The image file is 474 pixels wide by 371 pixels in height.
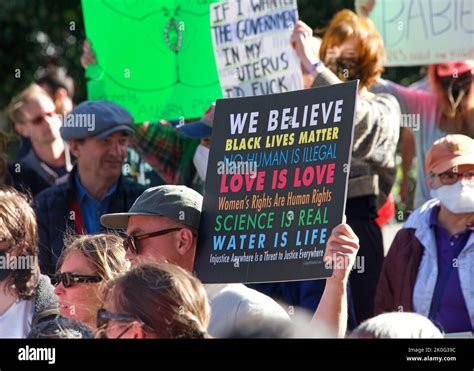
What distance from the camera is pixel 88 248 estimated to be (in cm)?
464

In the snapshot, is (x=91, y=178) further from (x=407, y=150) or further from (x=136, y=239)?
(x=136, y=239)

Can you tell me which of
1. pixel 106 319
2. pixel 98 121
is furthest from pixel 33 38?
pixel 106 319

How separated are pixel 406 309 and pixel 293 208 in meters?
1.58

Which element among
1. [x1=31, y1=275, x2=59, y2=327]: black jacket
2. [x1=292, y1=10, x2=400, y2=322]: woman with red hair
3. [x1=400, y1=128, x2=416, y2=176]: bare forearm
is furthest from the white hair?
[x1=400, y1=128, x2=416, y2=176]: bare forearm

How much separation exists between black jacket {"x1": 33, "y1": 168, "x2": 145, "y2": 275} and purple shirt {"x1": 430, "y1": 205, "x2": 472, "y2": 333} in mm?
1776

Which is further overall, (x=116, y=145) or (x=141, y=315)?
(x=116, y=145)

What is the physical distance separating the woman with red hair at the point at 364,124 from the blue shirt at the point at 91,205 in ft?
4.38

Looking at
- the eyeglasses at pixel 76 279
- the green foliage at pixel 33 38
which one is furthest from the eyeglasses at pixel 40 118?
the green foliage at pixel 33 38

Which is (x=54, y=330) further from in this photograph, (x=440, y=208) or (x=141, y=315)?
(x=440, y=208)

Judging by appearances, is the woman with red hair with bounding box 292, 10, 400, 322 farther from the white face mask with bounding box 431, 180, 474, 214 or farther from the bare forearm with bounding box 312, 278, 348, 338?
the bare forearm with bounding box 312, 278, 348, 338

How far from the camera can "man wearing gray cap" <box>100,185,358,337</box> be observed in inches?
171

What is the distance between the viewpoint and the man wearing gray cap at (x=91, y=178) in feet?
22.7
